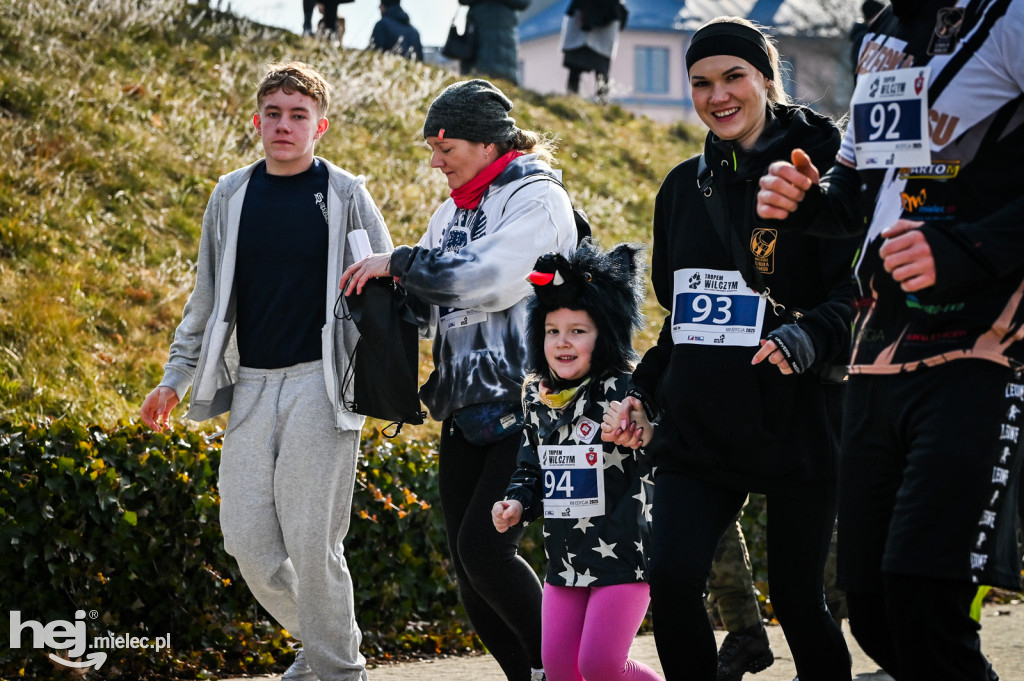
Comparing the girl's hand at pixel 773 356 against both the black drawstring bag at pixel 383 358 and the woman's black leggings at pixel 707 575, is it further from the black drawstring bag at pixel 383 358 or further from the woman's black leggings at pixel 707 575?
the black drawstring bag at pixel 383 358

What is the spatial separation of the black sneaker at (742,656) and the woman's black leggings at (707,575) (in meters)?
1.49

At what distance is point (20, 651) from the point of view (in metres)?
5.63

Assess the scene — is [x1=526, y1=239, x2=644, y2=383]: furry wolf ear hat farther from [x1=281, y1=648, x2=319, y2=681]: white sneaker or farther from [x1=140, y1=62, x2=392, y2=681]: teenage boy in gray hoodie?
[x1=281, y1=648, x2=319, y2=681]: white sneaker

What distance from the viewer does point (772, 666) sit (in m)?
6.29

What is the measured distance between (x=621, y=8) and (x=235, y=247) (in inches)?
631

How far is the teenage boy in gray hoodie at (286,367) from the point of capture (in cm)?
476

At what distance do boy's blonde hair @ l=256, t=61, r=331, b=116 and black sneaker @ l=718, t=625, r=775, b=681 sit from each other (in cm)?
262

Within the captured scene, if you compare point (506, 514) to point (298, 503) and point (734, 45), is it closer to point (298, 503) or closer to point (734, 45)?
point (298, 503)

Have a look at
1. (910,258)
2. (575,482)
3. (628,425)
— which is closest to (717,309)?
(628,425)

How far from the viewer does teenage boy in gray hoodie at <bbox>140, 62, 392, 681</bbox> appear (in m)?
4.76

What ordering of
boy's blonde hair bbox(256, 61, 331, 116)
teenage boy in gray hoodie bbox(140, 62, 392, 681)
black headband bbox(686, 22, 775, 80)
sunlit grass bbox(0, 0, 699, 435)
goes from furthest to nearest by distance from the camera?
sunlit grass bbox(0, 0, 699, 435), boy's blonde hair bbox(256, 61, 331, 116), teenage boy in gray hoodie bbox(140, 62, 392, 681), black headband bbox(686, 22, 775, 80)

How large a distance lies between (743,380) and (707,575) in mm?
565

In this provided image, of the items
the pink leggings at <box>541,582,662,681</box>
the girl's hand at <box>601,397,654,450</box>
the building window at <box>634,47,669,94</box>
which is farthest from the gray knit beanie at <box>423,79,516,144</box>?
the building window at <box>634,47,669,94</box>

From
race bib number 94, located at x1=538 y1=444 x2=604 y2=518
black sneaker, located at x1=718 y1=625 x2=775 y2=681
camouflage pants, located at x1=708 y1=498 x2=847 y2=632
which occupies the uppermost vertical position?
race bib number 94, located at x1=538 y1=444 x2=604 y2=518
